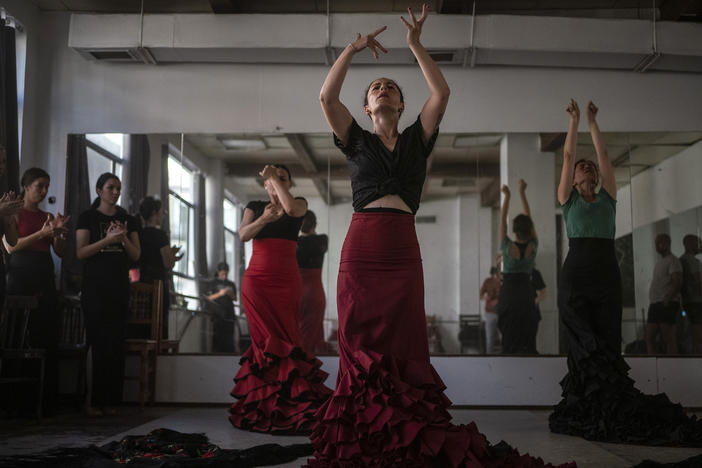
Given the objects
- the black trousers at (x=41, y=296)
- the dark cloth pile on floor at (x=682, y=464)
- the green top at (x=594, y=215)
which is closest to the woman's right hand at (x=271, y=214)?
the black trousers at (x=41, y=296)

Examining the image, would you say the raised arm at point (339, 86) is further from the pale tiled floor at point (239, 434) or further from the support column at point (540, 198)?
the support column at point (540, 198)

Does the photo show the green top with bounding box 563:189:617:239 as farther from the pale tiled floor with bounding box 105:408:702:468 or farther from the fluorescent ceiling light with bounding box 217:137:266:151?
the fluorescent ceiling light with bounding box 217:137:266:151

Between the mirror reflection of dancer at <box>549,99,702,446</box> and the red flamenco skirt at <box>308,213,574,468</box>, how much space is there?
5.26ft

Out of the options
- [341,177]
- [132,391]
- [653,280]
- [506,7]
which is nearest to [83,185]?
[132,391]

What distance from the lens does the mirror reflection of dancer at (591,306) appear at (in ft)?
13.8

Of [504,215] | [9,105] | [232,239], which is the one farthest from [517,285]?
[9,105]

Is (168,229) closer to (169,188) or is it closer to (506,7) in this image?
(169,188)

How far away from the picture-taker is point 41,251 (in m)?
5.27

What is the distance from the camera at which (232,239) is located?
20.0ft

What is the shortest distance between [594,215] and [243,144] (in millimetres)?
3155

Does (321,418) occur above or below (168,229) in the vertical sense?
below

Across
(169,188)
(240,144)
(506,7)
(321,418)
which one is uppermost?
(506,7)

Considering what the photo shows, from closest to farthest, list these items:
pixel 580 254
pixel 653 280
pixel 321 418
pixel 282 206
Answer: pixel 321 418 < pixel 580 254 < pixel 282 206 < pixel 653 280

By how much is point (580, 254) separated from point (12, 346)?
4017 millimetres
